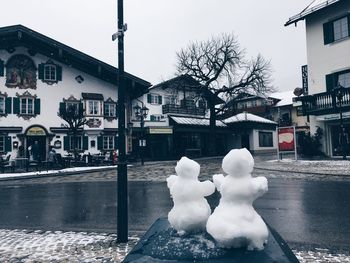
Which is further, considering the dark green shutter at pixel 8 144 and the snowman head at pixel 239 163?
the dark green shutter at pixel 8 144

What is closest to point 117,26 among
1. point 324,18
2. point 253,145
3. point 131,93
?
point 324,18

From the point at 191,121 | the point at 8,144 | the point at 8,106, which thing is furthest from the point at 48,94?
the point at 191,121

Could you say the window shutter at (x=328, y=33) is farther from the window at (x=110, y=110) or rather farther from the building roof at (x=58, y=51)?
the window at (x=110, y=110)

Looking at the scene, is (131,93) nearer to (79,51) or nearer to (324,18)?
(79,51)

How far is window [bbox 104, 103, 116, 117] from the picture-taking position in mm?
32094

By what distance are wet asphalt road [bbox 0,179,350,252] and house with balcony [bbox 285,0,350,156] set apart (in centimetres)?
1115

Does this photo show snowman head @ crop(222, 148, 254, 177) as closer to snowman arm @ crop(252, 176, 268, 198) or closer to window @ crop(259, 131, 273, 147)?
snowman arm @ crop(252, 176, 268, 198)

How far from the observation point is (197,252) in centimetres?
210

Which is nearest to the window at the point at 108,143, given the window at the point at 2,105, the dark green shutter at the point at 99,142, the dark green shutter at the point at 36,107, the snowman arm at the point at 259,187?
the dark green shutter at the point at 99,142

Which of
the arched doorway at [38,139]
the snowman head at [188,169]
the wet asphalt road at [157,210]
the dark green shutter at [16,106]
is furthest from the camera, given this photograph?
the arched doorway at [38,139]

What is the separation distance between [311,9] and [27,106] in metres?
23.1

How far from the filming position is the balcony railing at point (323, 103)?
2130 centimetres

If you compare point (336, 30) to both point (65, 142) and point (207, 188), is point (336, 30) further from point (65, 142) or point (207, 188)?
point (207, 188)

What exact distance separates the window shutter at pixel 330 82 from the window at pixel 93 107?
19176mm
